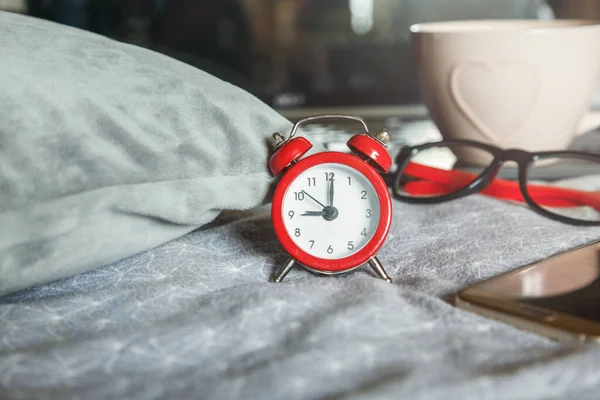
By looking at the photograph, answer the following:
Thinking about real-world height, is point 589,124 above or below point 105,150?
below

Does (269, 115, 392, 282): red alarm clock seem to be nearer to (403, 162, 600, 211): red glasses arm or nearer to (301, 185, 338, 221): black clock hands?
(301, 185, 338, 221): black clock hands

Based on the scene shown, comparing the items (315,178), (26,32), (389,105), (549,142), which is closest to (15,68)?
(26,32)

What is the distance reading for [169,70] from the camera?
1.55ft

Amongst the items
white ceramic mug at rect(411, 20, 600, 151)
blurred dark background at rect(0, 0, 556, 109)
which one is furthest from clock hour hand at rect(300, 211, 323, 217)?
blurred dark background at rect(0, 0, 556, 109)

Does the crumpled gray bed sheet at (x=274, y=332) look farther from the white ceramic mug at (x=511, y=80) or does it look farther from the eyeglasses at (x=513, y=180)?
the white ceramic mug at (x=511, y=80)

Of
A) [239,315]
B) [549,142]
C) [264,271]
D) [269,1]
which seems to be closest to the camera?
[239,315]

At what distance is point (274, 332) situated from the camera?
0.35 metres

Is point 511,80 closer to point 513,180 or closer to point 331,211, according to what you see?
point 513,180

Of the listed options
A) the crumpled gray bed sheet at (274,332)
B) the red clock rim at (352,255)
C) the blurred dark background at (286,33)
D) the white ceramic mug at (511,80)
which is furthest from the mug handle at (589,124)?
the red clock rim at (352,255)

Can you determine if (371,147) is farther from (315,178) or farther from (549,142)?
(549,142)

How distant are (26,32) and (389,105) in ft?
2.35

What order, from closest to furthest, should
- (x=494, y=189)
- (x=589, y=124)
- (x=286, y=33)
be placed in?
1. (x=494, y=189)
2. (x=589, y=124)
3. (x=286, y=33)

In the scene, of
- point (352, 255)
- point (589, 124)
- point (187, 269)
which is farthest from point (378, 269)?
point (589, 124)

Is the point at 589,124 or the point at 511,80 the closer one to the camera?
the point at 511,80
